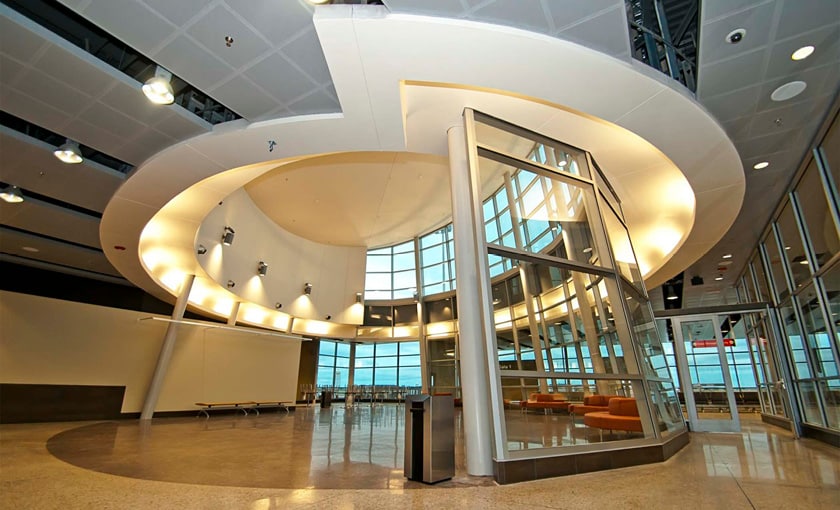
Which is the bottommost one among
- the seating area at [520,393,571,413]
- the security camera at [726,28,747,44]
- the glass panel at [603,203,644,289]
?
the seating area at [520,393,571,413]

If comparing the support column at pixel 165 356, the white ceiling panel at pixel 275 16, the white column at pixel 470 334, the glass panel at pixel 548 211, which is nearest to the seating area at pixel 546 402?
the white column at pixel 470 334

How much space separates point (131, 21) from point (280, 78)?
147 centimetres

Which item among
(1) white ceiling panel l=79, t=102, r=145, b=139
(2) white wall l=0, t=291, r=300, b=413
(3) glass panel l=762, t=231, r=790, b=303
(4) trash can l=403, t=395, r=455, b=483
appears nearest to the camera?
(4) trash can l=403, t=395, r=455, b=483

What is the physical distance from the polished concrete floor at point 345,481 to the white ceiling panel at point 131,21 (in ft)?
14.3

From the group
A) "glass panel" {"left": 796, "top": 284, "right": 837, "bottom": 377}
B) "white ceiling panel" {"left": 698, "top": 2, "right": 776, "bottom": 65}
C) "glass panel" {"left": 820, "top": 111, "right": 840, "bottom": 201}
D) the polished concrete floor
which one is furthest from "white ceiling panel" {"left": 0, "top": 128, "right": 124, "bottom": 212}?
"glass panel" {"left": 796, "top": 284, "right": 837, "bottom": 377}

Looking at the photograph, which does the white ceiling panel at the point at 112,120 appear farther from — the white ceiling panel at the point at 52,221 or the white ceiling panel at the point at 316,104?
the white ceiling panel at the point at 52,221

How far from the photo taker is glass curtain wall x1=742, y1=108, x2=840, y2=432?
5641 millimetres

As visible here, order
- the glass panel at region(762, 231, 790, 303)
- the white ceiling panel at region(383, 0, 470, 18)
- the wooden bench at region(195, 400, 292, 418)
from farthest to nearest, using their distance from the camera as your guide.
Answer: the wooden bench at region(195, 400, 292, 418) < the glass panel at region(762, 231, 790, 303) < the white ceiling panel at region(383, 0, 470, 18)

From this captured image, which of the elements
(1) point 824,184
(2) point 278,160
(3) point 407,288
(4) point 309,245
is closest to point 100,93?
(2) point 278,160

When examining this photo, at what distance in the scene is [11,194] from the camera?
22.7 ft

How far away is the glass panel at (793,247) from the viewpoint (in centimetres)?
686

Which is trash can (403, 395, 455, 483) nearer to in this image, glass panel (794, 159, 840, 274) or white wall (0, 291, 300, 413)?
glass panel (794, 159, 840, 274)

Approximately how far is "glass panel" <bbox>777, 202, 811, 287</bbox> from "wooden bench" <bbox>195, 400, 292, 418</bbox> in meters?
15.2

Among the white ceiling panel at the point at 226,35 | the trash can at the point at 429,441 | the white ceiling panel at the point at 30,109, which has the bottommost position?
the trash can at the point at 429,441
